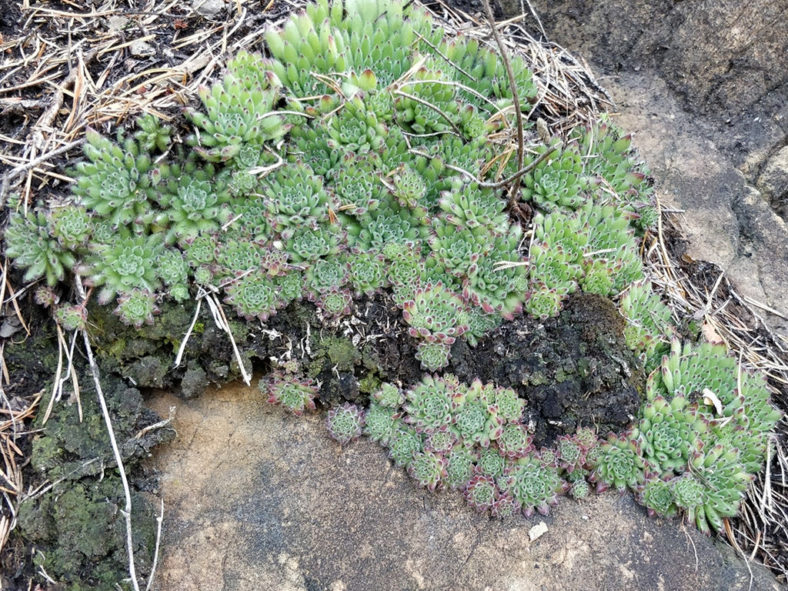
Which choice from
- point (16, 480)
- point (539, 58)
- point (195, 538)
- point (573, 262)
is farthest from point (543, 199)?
point (16, 480)

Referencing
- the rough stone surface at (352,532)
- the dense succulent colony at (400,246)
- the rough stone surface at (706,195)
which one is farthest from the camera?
the rough stone surface at (706,195)

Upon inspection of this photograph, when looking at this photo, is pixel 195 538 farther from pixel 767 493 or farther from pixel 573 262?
pixel 767 493

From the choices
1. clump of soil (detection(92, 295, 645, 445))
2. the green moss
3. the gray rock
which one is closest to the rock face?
the gray rock

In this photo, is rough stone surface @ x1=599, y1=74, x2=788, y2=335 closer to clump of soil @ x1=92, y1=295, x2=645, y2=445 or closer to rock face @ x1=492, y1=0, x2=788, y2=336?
rock face @ x1=492, y1=0, x2=788, y2=336

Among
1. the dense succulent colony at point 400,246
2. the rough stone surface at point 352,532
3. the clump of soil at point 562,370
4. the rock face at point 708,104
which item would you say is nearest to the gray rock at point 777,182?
the rock face at point 708,104

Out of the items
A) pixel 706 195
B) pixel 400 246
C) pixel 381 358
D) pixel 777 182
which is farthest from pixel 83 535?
pixel 777 182

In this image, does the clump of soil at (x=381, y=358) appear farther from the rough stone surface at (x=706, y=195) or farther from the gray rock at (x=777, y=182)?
the gray rock at (x=777, y=182)
